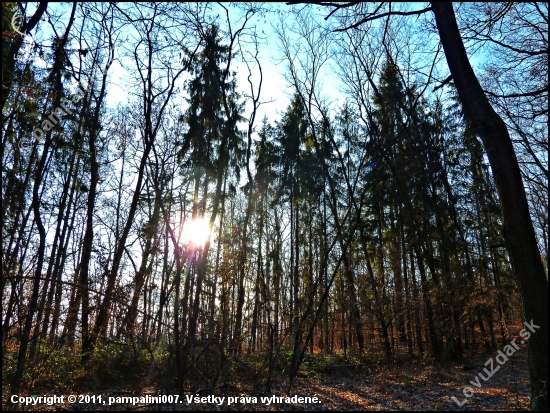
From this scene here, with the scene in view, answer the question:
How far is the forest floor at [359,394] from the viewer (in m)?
6.84

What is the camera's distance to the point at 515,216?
506 centimetres

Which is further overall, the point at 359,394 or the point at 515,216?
the point at 359,394

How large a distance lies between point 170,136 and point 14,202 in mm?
7000

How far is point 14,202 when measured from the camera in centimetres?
860

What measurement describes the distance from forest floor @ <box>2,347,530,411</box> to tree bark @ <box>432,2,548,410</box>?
202cm

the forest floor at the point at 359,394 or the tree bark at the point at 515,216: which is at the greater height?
the tree bark at the point at 515,216

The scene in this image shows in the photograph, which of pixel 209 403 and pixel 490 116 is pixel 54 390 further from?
pixel 490 116

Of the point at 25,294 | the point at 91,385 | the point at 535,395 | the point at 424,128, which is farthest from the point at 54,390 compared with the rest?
the point at 424,128

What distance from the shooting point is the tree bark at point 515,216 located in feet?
15.7

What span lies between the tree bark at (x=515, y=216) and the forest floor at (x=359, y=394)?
2.02 meters

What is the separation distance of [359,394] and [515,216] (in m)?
6.08

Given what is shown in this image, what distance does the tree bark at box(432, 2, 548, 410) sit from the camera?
4.78m

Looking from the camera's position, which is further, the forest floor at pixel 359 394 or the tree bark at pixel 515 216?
the forest floor at pixel 359 394

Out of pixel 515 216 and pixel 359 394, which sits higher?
pixel 515 216
